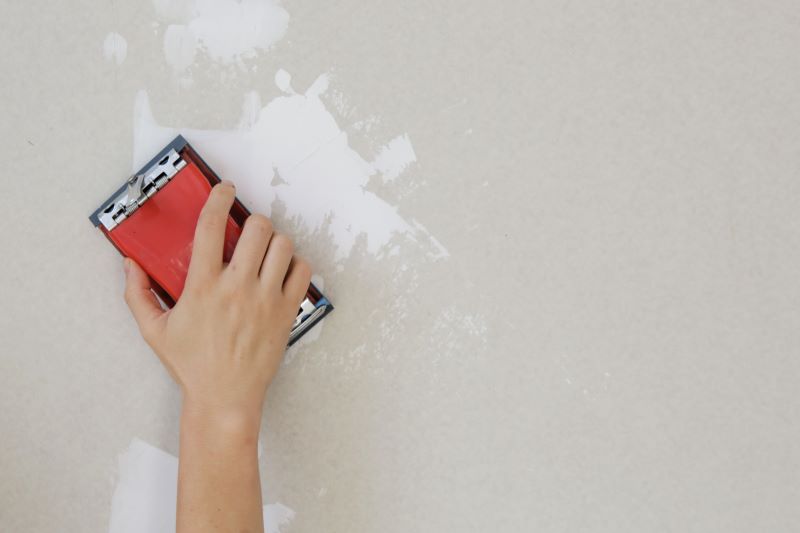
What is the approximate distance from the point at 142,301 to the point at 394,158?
0.30 meters

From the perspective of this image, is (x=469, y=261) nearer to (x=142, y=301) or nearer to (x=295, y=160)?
(x=295, y=160)

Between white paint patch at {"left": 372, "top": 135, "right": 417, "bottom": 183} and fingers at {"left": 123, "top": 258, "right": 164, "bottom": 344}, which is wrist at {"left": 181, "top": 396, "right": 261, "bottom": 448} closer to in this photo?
fingers at {"left": 123, "top": 258, "right": 164, "bottom": 344}

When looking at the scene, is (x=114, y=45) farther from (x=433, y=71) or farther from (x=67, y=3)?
(x=433, y=71)

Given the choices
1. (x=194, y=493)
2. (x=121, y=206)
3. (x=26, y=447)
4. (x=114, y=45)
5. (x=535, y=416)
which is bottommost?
(x=535, y=416)

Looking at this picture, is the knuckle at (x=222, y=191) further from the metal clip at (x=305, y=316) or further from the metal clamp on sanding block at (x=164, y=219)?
the metal clip at (x=305, y=316)

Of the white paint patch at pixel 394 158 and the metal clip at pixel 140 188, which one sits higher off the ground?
the metal clip at pixel 140 188

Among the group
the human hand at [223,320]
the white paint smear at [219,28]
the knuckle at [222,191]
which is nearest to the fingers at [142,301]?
the human hand at [223,320]

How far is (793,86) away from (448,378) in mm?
488

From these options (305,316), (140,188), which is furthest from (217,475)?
(140,188)

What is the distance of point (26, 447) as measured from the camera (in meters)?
0.79

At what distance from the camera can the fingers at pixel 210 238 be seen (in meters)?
0.73

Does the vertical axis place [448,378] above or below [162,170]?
below

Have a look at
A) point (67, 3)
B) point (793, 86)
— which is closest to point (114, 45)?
point (67, 3)

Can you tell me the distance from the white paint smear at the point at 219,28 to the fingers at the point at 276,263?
0.67 feet
